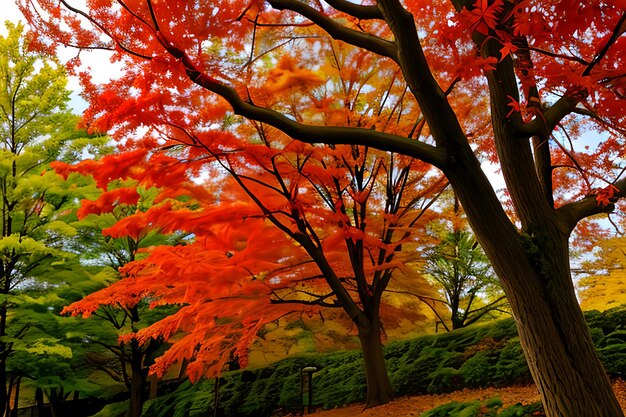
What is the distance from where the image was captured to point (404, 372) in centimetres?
893

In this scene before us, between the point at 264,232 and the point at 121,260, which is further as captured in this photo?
the point at 121,260

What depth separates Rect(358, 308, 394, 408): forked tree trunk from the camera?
7.74 meters

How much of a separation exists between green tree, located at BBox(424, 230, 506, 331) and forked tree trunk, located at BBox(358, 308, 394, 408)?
16.4 ft

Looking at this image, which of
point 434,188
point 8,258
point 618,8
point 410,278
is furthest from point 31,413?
point 618,8

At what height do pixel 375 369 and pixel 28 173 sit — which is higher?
pixel 28 173

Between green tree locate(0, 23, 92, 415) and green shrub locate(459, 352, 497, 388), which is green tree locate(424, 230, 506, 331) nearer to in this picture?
green shrub locate(459, 352, 497, 388)

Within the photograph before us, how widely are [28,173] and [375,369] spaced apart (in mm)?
9793

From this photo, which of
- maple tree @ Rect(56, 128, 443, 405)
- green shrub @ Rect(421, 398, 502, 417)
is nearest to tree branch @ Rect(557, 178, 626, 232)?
green shrub @ Rect(421, 398, 502, 417)

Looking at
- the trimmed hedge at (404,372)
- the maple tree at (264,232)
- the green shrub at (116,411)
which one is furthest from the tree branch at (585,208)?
the green shrub at (116,411)

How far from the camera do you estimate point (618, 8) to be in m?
2.59

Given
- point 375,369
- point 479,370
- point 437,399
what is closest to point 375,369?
point 375,369

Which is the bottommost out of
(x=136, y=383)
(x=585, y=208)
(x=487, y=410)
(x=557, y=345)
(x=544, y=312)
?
(x=487, y=410)

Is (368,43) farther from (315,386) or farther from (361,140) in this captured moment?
(315,386)

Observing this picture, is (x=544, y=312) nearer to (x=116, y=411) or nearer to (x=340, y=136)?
(x=340, y=136)
